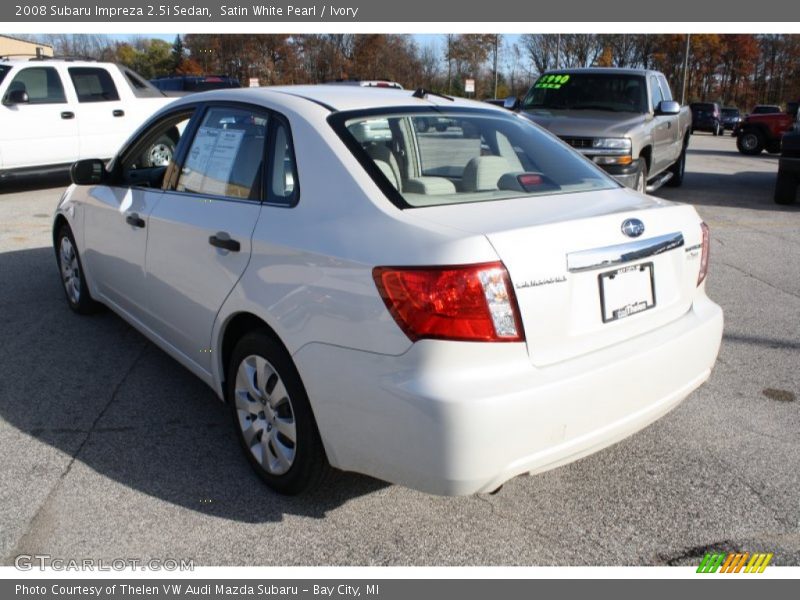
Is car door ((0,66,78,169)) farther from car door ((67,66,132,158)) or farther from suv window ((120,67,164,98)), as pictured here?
suv window ((120,67,164,98))

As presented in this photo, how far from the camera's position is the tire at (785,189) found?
11.4m

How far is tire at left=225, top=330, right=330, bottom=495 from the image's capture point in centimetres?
287

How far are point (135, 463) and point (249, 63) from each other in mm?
48598

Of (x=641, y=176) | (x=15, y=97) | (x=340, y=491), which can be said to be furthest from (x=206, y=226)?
(x=15, y=97)

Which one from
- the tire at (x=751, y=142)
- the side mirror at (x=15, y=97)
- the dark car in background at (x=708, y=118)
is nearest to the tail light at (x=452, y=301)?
the side mirror at (x=15, y=97)

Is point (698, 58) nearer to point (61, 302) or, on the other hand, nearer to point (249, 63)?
point (249, 63)

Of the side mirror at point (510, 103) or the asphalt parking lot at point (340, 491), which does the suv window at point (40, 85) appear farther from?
the asphalt parking lot at point (340, 491)

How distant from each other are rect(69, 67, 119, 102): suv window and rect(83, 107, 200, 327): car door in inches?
315

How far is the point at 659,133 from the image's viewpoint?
1041 centimetres

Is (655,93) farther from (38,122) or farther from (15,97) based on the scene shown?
(15,97)

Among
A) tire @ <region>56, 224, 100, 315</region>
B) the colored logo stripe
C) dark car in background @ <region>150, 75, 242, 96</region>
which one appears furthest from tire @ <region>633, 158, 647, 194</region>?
dark car in background @ <region>150, 75, 242, 96</region>

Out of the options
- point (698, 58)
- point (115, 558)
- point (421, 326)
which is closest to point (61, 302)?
point (115, 558)

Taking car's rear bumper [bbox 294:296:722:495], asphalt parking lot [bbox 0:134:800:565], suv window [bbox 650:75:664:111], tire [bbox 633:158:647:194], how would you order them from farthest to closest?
suv window [bbox 650:75:664:111]
tire [bbox 633:158:647:194]
asphalt parking lot [bbox 0:134:800:565]
car's rear bumper [bbox 294:296:722:495]

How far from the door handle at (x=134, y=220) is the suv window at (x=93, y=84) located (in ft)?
29.4
